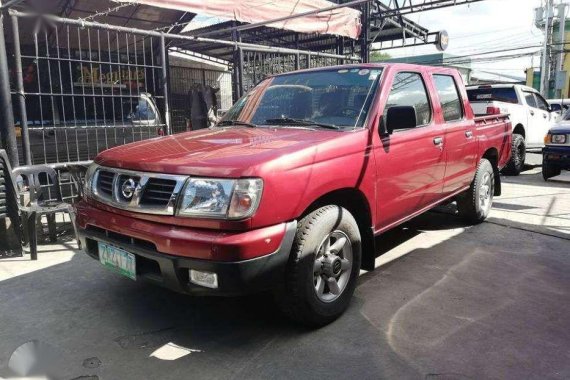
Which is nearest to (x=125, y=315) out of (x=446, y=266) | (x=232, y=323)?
(x=232, y=323)

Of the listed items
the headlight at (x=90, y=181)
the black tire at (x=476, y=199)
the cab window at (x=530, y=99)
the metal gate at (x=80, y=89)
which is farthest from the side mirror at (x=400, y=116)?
the cab window at (x=530, y=99)

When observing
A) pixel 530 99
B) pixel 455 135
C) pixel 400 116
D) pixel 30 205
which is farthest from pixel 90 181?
pixel 530 99

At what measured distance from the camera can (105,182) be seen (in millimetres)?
3273

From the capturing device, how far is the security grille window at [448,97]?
4707 mm

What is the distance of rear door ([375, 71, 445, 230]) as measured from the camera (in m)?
3.68

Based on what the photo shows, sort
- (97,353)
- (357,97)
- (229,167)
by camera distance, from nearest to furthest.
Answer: (229,167), (97,353), (357,97)

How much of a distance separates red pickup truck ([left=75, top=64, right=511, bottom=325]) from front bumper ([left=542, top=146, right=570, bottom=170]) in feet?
16.3

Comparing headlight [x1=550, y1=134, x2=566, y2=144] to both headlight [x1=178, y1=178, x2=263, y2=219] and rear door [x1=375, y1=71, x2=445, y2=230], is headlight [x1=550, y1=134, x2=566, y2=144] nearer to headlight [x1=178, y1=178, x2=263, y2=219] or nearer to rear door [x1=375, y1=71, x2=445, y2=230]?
rear door [x1=375, y1=71, x2=445, y2=230]

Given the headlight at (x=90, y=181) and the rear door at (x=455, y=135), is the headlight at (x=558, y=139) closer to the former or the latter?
the rear door at (x=455, y=135)

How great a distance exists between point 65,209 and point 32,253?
0.52 meters

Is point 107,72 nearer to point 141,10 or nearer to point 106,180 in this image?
point 106,180

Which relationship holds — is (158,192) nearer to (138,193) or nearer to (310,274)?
(138,193)

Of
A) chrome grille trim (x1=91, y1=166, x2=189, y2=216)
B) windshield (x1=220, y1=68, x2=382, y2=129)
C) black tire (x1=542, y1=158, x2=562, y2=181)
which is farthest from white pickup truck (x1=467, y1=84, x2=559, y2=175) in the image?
chrome grille trim (x1=91, y1=166, x2=189, y2=216)

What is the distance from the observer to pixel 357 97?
3742 mm
